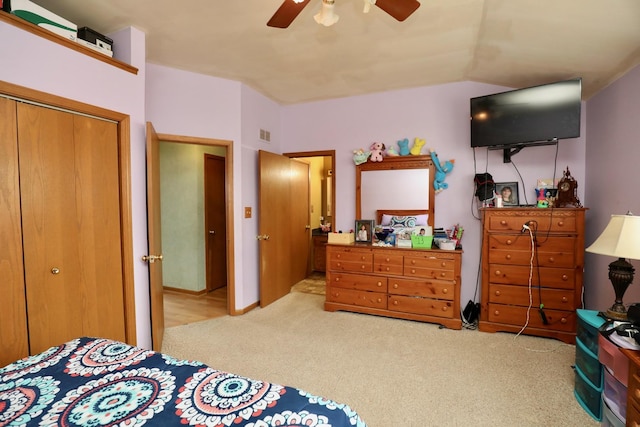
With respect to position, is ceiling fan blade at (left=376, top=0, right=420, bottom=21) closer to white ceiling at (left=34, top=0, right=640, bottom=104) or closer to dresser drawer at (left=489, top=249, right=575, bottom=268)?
white ceiling at (left=34, top=0, right=640, bottom=104)

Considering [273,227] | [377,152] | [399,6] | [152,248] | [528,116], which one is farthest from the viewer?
[273,227]

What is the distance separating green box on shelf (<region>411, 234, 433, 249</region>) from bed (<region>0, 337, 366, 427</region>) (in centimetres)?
250

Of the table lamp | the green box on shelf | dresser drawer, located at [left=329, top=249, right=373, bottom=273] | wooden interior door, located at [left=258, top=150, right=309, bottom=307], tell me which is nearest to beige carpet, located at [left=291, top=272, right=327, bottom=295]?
wooden interior door, located at [left=258, top=150, right=309, bottom=307]

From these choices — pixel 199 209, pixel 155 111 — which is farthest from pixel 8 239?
pixel 199 209

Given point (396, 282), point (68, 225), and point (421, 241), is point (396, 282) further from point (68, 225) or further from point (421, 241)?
point (68, 225)

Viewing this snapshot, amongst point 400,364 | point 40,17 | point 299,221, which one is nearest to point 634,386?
point 400,364

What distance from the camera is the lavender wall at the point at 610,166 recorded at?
2248 millimetres

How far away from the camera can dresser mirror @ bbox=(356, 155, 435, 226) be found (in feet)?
11.6

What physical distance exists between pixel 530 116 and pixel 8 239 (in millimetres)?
4007

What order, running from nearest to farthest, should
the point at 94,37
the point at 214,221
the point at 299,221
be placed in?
the point at 94,37 → the point at 214,221 → the point at 299,221

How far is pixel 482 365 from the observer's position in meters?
2.38

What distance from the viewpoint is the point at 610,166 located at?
2.56m

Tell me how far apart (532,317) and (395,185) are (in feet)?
6.39

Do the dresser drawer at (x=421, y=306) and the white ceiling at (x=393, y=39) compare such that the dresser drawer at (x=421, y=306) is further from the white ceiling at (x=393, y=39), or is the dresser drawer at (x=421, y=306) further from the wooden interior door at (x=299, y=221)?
the white ceiling at (x=393, y=39)
